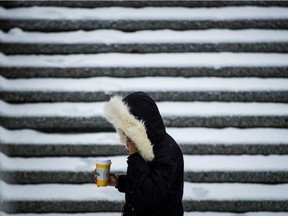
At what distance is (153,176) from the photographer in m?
2.11

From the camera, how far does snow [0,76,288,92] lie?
407 centimetres

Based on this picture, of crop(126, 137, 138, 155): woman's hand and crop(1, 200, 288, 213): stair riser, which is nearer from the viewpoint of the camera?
crop(126, 137, 138, 155): woman's hand

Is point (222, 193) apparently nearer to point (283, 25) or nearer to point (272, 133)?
point (272, 133)

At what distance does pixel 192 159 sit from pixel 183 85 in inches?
32.2

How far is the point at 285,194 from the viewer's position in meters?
4.01

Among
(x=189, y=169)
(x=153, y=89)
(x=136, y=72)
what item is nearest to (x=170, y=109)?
(x=153, y=89)

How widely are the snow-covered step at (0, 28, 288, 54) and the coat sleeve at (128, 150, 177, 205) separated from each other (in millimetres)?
2180

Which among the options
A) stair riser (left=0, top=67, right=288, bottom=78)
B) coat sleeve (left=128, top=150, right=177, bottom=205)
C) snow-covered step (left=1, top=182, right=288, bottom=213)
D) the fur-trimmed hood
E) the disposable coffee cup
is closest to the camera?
coat sleeve (left=128, top=150, right=177, bottom=205)

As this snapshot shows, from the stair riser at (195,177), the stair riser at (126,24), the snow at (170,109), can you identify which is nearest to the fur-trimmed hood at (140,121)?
the snow at (170,109)

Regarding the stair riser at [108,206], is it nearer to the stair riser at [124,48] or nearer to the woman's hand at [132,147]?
the stair riser at [124,48]

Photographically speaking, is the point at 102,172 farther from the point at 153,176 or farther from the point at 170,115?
the point at 170,115

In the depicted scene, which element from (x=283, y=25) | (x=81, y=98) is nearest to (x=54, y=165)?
(x=81, y=98)

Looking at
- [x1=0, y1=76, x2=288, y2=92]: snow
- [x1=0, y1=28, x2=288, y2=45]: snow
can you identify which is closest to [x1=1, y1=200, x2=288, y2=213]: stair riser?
[x1=0, y1=76, x2=288, y2=92]: snow

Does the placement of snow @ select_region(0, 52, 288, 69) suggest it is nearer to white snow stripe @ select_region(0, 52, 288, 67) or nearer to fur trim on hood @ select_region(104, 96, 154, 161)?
white snow stripe @ select_region(0, 52, 288, 67)
